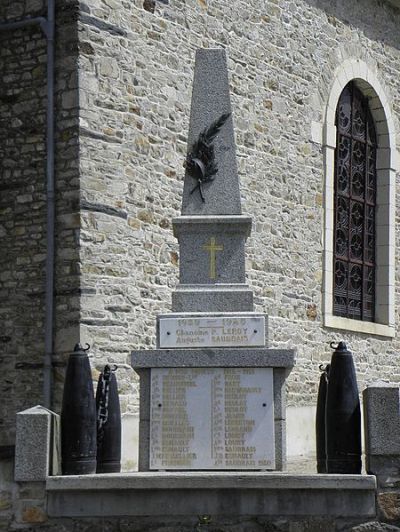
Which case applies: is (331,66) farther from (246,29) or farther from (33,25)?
(33,25)

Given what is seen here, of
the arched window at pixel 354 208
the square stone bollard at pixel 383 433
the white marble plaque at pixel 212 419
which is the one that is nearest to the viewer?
the square stone bollard at pixel 383 433

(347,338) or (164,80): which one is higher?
(164,80)

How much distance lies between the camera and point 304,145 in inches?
656

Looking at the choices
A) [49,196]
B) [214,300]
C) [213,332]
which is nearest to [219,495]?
[213,332]

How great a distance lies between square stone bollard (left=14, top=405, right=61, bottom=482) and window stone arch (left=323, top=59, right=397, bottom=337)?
27.7 ft

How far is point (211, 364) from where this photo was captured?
31.2ft

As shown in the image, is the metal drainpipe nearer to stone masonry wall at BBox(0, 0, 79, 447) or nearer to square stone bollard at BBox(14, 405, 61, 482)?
stone masonry wall at BBox(0, 0, 79, 447)

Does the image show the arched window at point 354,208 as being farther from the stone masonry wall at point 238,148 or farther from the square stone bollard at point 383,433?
the square stone bollard at point 383,433

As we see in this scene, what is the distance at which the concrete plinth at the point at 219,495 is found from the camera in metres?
8.76

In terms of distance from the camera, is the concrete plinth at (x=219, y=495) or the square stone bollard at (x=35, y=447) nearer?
the concrete plinth at (x=219, y=495)

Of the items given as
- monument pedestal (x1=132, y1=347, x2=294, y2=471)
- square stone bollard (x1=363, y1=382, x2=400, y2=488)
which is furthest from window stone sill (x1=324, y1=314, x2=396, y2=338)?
square stone bollard (x1=363, y1=382, x2=400, y2=488)

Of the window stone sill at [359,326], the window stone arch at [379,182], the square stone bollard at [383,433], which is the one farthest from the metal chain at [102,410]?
the window stone arch at [379,182]

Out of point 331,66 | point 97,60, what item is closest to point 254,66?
point 331,66

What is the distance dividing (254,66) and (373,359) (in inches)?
181
